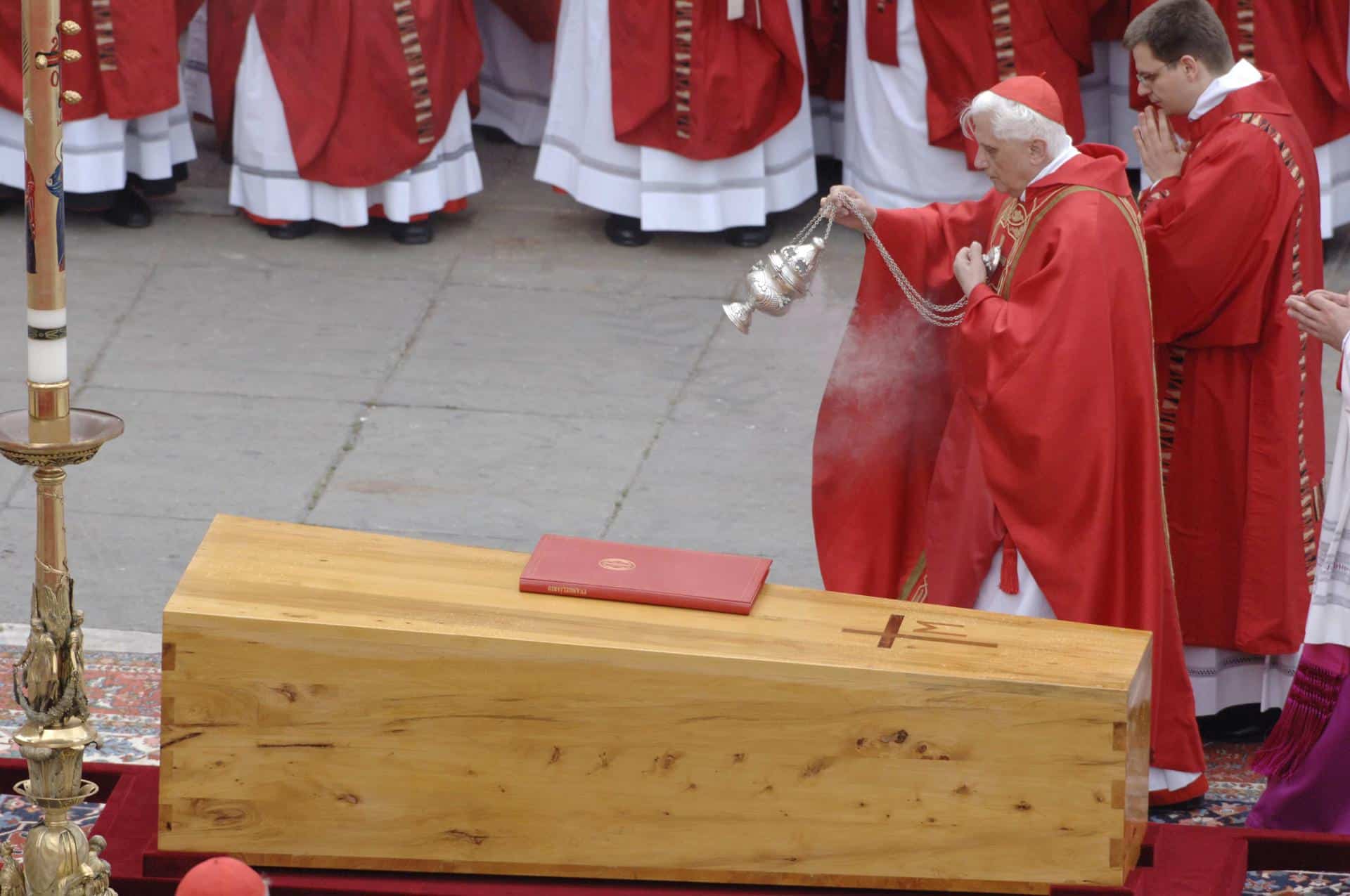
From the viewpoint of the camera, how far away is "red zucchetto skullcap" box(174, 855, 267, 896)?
2830 mm

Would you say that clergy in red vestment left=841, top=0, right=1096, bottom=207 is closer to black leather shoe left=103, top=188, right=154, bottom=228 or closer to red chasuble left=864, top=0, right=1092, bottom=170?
red chasuble left=864, top=0, right=1092, bottom=170

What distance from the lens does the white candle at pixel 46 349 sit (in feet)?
9.15

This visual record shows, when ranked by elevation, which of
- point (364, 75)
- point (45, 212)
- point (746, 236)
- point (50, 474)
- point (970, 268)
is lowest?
point (746, 236)

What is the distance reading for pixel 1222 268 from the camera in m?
4.46

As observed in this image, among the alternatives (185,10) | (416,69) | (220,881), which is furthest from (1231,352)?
(185,10)

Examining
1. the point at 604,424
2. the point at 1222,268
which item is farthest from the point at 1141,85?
the point at 604,424

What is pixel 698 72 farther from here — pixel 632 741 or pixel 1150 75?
pixel 632 741

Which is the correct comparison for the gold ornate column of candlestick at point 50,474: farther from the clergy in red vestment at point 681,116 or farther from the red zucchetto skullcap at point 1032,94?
the clergy in red vestment at point 681,116

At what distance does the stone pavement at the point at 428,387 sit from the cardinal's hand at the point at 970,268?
140 cm

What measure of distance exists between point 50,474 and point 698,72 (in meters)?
4.87

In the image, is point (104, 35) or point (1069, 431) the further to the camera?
point (104, 35)

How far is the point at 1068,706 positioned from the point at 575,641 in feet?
2.56

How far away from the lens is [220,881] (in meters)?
2.84

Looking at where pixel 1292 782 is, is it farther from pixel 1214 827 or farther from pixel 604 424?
pixel 604 424
